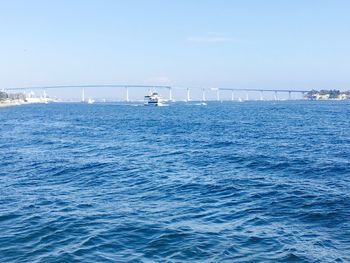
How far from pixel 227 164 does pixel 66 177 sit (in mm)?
10989

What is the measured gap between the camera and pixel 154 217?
17.7 m

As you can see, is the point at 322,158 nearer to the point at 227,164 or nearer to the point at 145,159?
the point at 227,164

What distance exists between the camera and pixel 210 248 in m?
14.0

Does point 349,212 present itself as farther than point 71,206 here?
No

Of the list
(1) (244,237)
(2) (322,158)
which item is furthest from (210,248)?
(2) (322,158)

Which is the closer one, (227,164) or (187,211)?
(187,211)

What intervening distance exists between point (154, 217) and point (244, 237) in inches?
164

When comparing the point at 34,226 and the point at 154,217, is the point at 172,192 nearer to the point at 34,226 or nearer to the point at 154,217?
the point at 154,217

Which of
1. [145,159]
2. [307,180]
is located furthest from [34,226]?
[145,159]

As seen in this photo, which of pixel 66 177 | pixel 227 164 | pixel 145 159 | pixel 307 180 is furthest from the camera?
pixel 145 159

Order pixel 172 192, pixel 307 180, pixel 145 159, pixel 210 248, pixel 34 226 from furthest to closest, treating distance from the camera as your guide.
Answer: pixel 145 159
pixel 307 180
pixel 172 192
pixel 34 226
pixel 210 248

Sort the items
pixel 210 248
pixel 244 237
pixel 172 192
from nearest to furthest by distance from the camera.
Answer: pixel 210 248, pixel 244 237, pixel 172 192

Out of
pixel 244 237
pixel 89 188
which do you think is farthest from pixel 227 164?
pixel 244 237

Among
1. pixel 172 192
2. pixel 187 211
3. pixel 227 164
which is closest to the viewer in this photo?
pixel 187 211
